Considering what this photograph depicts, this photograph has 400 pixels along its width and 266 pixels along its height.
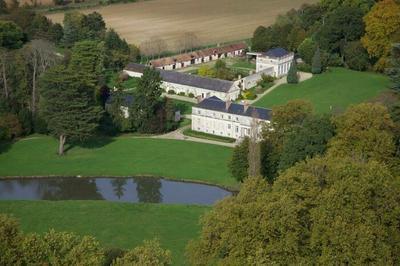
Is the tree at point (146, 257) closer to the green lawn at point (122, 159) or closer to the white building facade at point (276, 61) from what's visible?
the green lawn at point (122, 159)

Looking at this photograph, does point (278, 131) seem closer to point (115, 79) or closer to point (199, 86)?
point (199, 86)

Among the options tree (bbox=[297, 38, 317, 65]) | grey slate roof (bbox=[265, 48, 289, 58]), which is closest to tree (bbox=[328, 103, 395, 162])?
grey slate roof (bbox=[265, 48, 289, 58])

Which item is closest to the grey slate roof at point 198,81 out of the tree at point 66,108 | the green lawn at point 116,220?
the tree at point 66,108

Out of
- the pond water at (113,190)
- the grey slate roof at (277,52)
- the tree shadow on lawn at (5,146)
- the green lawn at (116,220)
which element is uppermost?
the grey slate roof at (277,52)

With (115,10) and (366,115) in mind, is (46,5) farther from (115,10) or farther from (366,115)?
(366,115)

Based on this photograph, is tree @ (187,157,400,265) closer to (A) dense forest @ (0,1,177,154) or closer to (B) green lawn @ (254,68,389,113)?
(A) dense forest @ (0,1,177,154)

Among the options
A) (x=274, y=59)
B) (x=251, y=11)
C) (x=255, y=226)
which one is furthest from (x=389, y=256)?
(x=251, y=11)

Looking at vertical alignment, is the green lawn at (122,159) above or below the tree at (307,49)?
below
